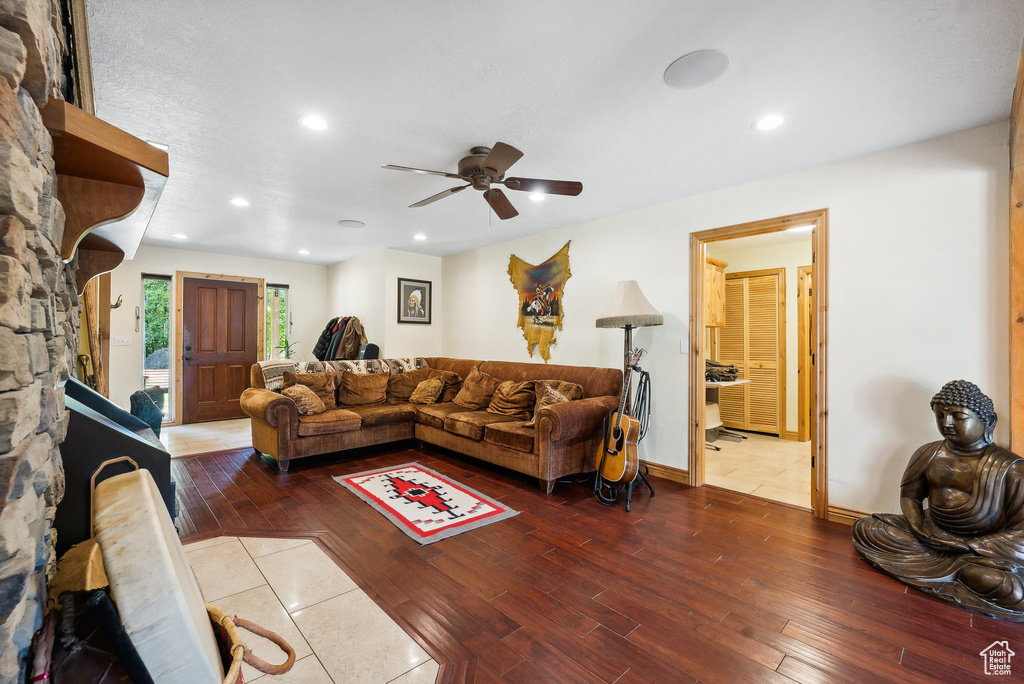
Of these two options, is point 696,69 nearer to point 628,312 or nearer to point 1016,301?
point 628,312

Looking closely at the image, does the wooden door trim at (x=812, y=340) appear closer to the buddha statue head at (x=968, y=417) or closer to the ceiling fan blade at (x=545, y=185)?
the buddha statue head at (x=968, y=417)

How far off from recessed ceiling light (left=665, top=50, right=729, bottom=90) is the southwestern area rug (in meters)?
2.72

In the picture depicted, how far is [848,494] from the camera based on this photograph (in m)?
2.94

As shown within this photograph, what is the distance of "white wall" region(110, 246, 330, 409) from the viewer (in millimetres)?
5723

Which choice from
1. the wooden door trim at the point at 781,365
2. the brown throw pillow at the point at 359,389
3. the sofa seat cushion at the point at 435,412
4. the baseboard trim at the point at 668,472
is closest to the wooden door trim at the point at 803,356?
the wooden door trim at the point at 781,365

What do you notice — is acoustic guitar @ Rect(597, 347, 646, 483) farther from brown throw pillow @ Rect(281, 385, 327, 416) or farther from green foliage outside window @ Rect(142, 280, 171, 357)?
green foliage outside window @ Rect(142, 280, 171, 357)

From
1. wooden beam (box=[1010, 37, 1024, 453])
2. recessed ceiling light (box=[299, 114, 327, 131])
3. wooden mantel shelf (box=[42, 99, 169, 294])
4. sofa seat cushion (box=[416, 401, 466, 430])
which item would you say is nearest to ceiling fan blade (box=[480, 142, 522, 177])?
recessed ceiling light (box=[299, 114, 327, 131])

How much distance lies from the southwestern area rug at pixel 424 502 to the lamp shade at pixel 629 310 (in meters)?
1.68

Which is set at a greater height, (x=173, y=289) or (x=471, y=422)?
(x=173, y=289)

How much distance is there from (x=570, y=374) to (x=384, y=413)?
6.45 ft

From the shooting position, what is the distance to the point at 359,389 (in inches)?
193

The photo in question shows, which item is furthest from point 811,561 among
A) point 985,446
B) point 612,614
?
point 612,614

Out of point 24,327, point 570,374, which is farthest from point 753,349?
point 24,327

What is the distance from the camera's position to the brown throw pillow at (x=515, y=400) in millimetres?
4277
